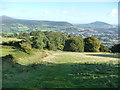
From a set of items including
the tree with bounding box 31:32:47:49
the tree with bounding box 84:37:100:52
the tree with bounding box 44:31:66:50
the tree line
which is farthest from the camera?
the tree with bounding box 84:37:100:52

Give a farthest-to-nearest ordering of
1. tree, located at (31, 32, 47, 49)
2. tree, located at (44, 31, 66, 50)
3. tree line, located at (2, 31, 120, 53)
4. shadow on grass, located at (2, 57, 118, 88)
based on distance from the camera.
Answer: tree, located at (44, 31, 66, 50) < tree line, located at (2, 31, 120, 53) < tree, located at (31, 32, 47, 49) < shadow on grass, located at (2, 57, 118, 88)

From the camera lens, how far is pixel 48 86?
7.85m

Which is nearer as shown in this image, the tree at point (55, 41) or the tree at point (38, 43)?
the tree at point (38, 43)

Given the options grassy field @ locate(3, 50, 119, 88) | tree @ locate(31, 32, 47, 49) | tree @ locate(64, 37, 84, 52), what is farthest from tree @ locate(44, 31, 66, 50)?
grassy field @ locate(3, 50, 119, 88)

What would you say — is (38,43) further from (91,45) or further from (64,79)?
(64,79)

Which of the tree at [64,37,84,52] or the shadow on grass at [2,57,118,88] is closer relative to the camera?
the shadow on grass at [2,57,118,88]

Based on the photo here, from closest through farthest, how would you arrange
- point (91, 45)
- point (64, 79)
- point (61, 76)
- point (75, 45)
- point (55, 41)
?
point (64, 79)
point (61, 76)
point (75, 45)
point (91, 45)
point (55, 41)

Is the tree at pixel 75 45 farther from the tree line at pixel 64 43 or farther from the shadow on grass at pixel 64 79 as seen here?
the shadow on grass at pixel 64 79

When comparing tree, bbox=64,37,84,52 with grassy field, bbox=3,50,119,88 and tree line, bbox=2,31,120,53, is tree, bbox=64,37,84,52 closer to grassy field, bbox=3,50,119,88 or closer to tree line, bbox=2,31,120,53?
tree line, bbox=2,31,120,53

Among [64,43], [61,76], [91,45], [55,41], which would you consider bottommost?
[91,45]

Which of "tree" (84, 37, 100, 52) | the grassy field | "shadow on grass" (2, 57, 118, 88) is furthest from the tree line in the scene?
"shadow on grass" (2, 57, 118, 88)

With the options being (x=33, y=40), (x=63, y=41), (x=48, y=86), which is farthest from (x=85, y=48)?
(x=48, y=86)

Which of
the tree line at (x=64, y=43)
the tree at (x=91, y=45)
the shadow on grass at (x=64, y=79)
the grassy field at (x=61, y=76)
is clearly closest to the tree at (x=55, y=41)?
the tree line at (x=64, y=43)

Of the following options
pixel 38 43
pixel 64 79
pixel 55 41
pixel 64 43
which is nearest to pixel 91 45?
pixel 64 43
